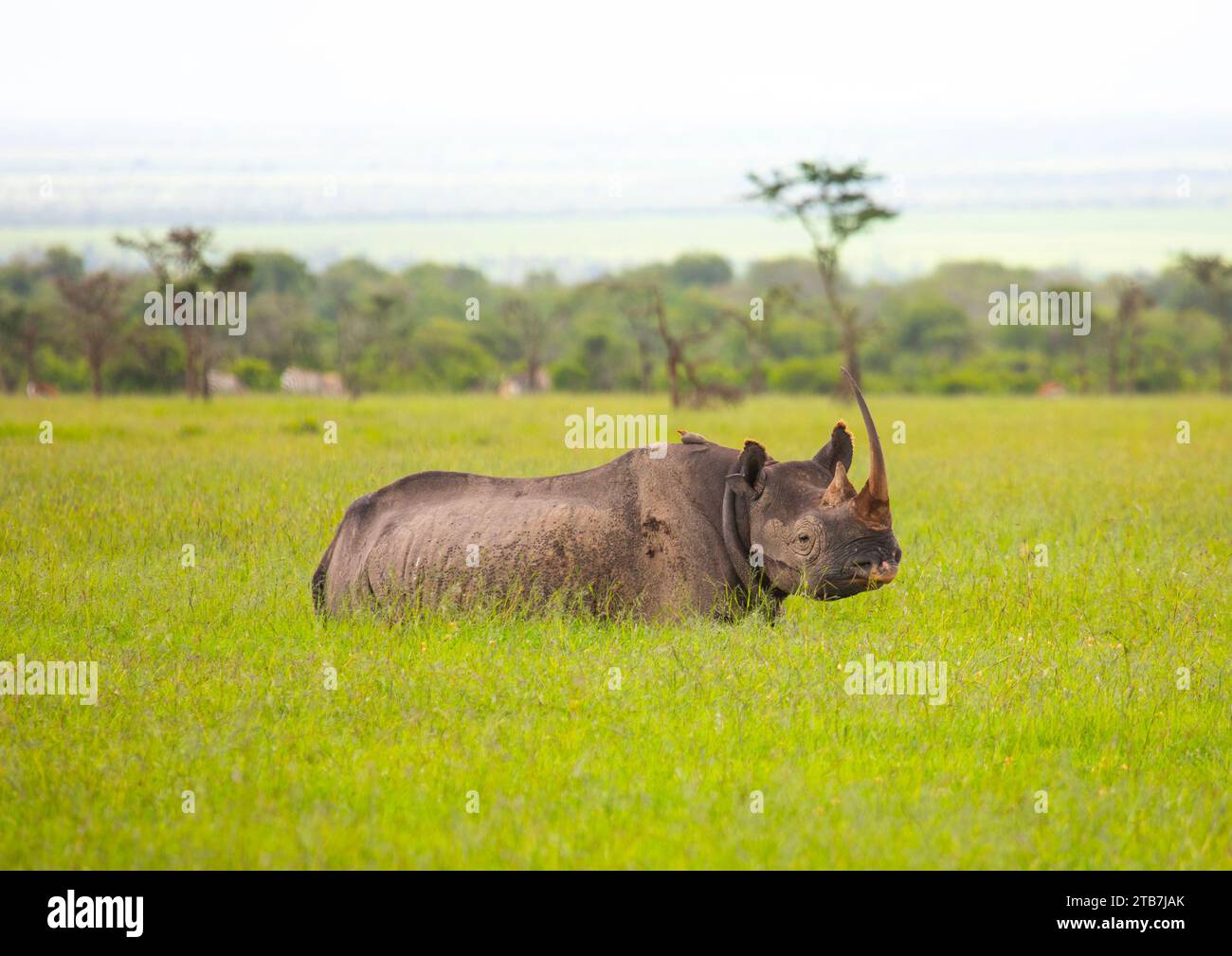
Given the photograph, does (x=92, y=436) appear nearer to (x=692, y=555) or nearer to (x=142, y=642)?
(x=142, y=642)

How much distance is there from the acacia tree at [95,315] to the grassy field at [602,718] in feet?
91.7

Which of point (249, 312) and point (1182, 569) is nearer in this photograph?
point (1182, 569)

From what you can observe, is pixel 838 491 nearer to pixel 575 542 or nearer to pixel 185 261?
pixel 575 542

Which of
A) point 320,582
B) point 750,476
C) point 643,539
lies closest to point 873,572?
point 750,476

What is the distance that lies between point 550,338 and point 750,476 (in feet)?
198

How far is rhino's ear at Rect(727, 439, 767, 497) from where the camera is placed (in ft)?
27.2

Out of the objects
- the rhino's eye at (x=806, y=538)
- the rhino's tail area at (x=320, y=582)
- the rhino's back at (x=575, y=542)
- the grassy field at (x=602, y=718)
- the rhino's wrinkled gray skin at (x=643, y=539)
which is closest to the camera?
the grassy field at (x=602, y=718)

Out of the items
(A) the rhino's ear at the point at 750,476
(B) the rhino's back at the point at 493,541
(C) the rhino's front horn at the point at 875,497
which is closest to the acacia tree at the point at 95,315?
(B) the rhino's back at the point at 493,541

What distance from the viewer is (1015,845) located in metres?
5.39

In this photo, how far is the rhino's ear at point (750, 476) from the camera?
8.29 m

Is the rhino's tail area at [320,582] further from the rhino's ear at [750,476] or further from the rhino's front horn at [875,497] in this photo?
the rhino's front horn at [875,497]
